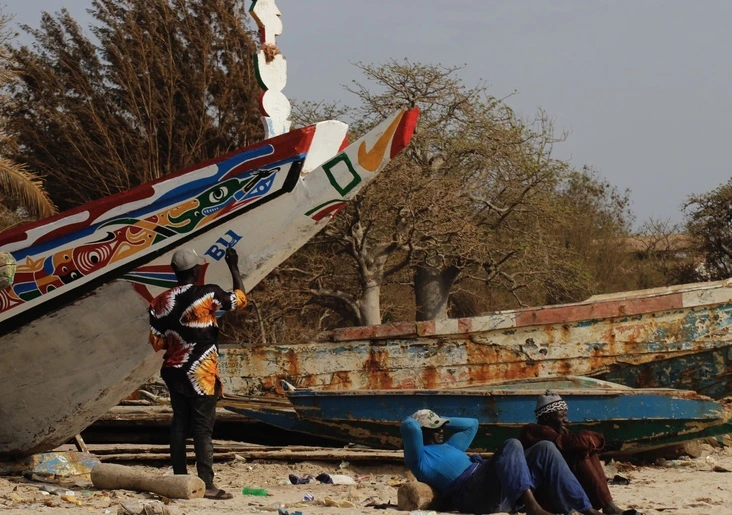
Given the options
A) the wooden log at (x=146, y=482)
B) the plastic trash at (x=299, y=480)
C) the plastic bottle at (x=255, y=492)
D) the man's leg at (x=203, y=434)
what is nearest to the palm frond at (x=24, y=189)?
the plastic trash at (x=299, y=480)

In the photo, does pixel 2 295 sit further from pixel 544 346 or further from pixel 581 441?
pixel 544 346

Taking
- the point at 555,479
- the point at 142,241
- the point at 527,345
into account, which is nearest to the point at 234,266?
the point at 142,241

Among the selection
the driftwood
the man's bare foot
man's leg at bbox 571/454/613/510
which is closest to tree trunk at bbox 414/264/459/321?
the driftwood

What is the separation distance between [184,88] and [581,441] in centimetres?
1580

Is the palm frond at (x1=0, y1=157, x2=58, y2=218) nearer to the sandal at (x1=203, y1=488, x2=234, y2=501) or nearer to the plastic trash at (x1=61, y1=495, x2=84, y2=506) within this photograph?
the plastic trash at (x1=61, y1=495, x2=84, y2=506)

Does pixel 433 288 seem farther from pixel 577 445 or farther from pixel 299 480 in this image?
pixel 577 445

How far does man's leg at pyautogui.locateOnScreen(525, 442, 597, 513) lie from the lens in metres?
5.72

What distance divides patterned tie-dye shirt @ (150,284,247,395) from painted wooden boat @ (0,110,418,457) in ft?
4.72

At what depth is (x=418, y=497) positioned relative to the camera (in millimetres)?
6070

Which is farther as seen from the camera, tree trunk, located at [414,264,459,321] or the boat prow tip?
tree trunk, located at [414,264,459,321]

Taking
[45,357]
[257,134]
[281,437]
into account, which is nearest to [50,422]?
[45,357]

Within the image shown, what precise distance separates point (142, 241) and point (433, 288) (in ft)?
42.9

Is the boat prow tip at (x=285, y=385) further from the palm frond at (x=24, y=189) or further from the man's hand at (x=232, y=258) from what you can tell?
the palm frond at (x=24, y=189)

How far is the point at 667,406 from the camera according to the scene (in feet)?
29.3
